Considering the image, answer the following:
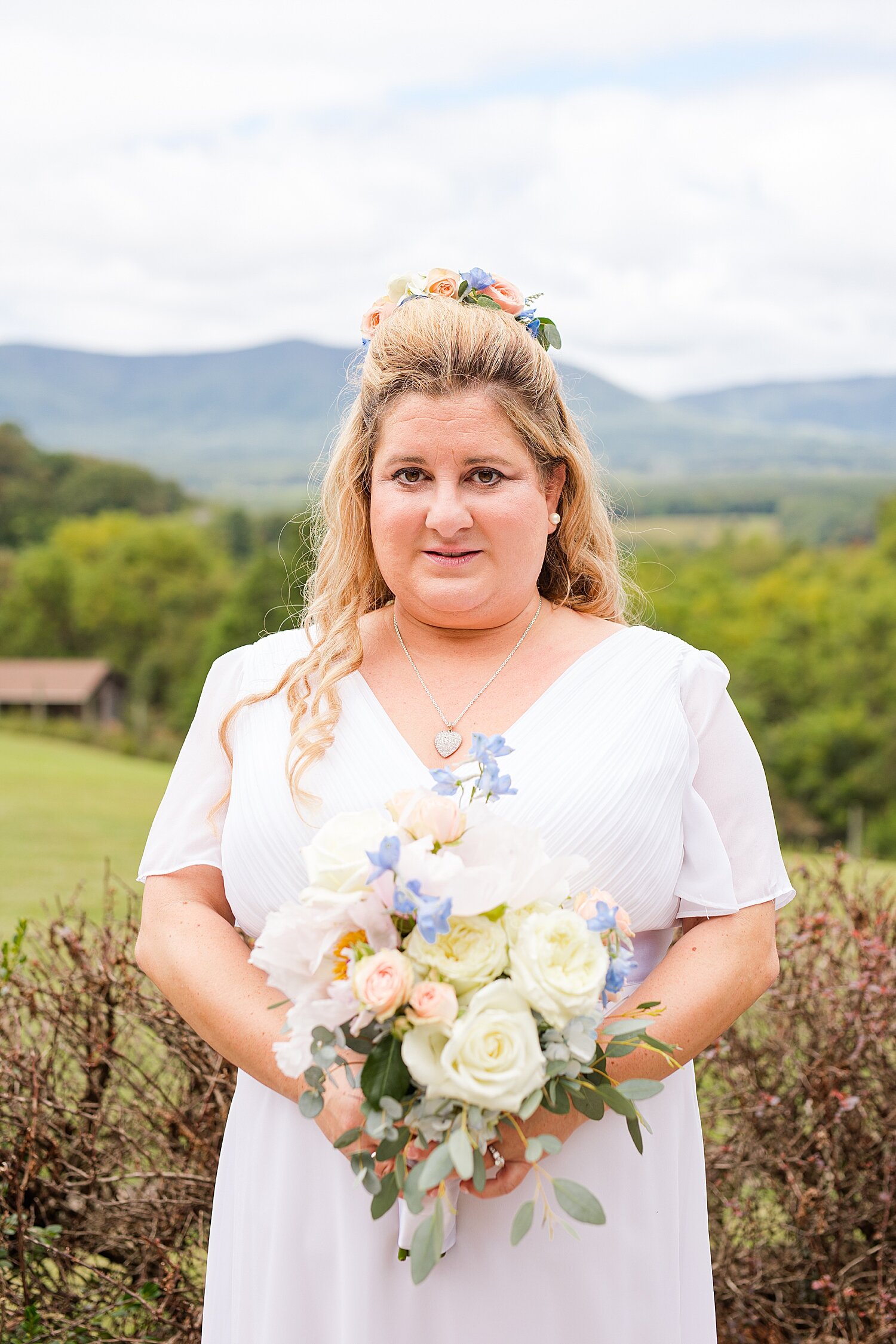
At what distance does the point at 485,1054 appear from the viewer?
5.53 ft

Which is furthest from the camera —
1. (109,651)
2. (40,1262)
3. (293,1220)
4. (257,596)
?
(109,651)

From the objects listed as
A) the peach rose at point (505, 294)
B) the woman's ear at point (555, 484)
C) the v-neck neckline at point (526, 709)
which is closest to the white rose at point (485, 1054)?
the v-neck neckline at point (526, 709)

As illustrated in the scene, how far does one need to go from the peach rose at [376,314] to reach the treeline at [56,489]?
101m

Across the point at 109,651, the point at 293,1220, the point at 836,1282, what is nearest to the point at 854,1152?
the point at 836,1282

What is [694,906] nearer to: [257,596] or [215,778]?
[215,778]

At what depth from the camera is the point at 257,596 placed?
5897 centimetres

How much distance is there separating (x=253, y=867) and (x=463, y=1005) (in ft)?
2.45

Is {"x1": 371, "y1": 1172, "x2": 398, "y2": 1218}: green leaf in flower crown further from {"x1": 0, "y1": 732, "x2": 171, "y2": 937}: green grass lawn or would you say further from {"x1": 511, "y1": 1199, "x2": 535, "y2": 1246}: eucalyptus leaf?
{"x1": 0, "y1": 732, "x2": 171, "y2": 937}: green grass lawn

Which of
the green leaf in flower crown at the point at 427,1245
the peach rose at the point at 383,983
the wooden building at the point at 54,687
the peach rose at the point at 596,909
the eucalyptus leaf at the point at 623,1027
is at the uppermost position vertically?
the peach rose at the point at 596,909

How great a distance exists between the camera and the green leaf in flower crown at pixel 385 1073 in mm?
1760

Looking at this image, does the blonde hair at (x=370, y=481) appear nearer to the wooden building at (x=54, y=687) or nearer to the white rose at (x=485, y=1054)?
the white rose at (x=485, y=1054)

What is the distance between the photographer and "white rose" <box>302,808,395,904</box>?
5.78ft

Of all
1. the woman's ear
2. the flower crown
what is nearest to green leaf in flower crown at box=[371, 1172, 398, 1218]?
the woman's ear

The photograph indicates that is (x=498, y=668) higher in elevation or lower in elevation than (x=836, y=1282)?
higher
